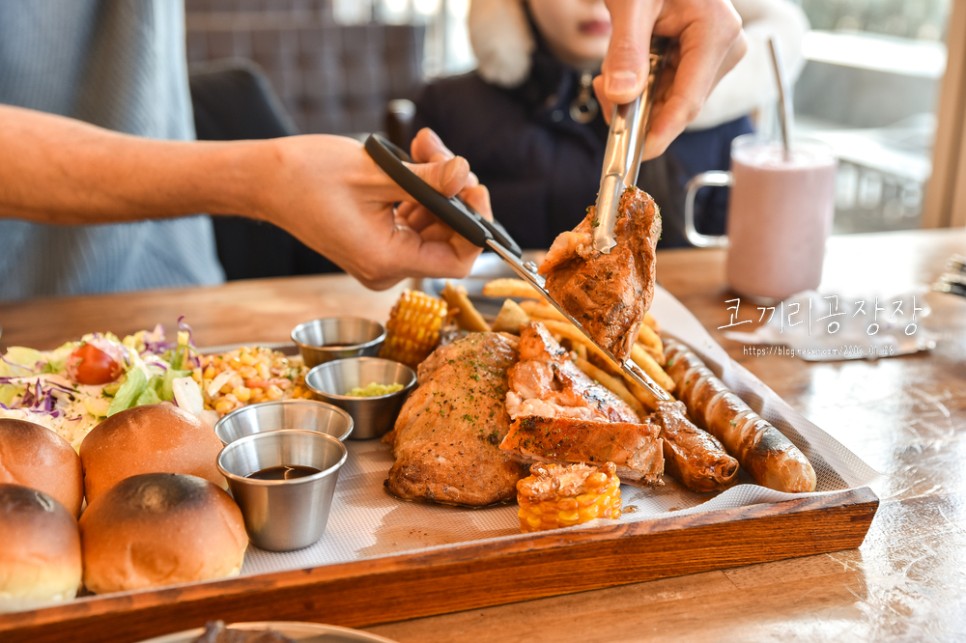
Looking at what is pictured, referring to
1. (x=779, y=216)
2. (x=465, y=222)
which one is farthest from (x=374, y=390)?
(x=779, y=216)

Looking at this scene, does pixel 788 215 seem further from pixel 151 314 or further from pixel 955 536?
pixel 151 314

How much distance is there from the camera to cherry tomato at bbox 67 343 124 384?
2047mm

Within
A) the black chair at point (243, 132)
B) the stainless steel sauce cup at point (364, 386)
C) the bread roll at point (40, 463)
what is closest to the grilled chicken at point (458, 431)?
the stainless steel sauce cup at point (364, 386)

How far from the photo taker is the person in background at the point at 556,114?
3.99m

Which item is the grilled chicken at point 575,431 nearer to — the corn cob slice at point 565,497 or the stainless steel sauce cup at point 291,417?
the corn cob slice at point 565,497

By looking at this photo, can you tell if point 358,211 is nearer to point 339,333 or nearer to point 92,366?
point 339,333

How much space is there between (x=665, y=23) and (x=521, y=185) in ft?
7.41

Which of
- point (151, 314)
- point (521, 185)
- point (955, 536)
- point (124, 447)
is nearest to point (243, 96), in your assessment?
point (521, 185)

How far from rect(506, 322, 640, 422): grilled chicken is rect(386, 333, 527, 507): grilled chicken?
6 centimetres

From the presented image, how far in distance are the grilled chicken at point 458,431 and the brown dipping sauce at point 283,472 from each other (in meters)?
0.18

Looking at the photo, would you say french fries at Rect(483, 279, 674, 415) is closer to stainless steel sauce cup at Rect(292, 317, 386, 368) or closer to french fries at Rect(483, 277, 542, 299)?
french fries at Rect(483, 277, 542, 299)

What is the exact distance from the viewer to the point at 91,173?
2430mm

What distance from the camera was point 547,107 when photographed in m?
4.27

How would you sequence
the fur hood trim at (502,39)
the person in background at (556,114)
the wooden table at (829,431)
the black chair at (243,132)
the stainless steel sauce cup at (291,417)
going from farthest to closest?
1. the black chair at (243,132)
2. the fur hood trim at (502,39)
3. the person in background at (556,114)
4. the stainless steel sauce cup at (291,417)
5. the wooden table at (829,431)
